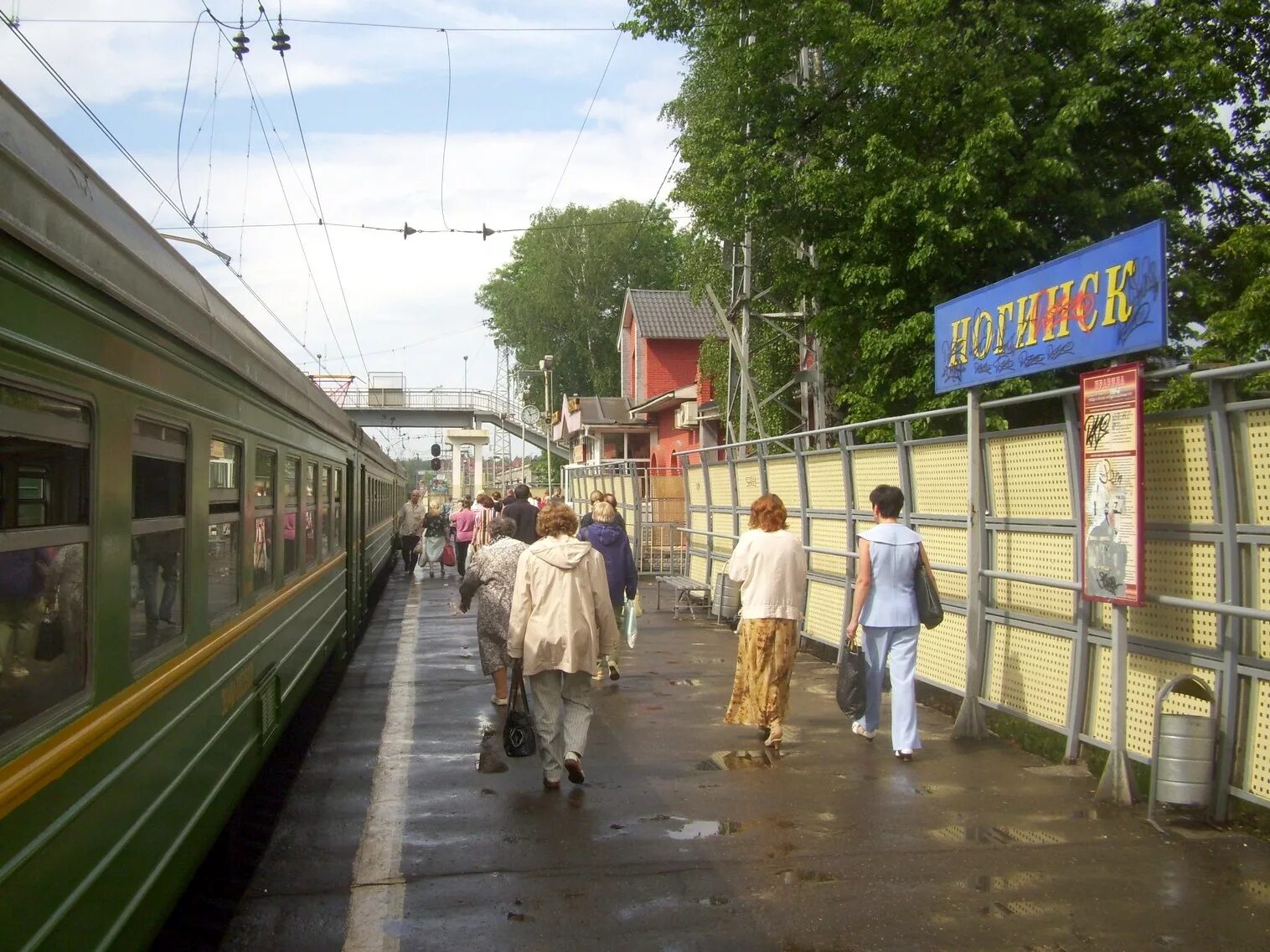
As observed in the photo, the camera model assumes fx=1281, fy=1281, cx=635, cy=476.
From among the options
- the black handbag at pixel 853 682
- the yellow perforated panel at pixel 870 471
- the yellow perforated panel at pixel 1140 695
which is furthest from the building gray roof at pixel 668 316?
the yellow perforated panel at pixel 1140 695

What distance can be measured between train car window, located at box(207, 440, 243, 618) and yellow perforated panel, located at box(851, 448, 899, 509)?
17.4 ft

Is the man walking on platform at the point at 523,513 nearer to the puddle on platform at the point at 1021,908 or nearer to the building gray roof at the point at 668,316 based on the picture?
the puddle on platform at the point at 1021,908

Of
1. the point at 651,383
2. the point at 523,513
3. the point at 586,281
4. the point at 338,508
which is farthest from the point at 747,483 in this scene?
the point at 586,281

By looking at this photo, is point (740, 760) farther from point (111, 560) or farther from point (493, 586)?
point (111, 560)

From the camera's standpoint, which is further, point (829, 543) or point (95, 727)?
point (829, 543)

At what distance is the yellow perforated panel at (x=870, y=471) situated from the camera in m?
9.95

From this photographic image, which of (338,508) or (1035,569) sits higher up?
(338,508)

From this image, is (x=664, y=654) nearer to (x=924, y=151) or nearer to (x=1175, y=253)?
(x=924, y=151)

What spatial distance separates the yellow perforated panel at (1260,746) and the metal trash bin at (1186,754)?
0.52 feet

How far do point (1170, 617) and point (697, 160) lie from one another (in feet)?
40.3

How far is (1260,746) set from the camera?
5.67 meters

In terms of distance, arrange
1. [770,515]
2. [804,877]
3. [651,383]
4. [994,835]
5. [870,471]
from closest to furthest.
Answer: [804,877] → [994,835] → [770,515] → [870,471] → [651,383]

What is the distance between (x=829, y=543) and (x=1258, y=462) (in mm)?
6138

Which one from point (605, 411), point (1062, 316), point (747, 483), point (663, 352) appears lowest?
point (747, 483)
